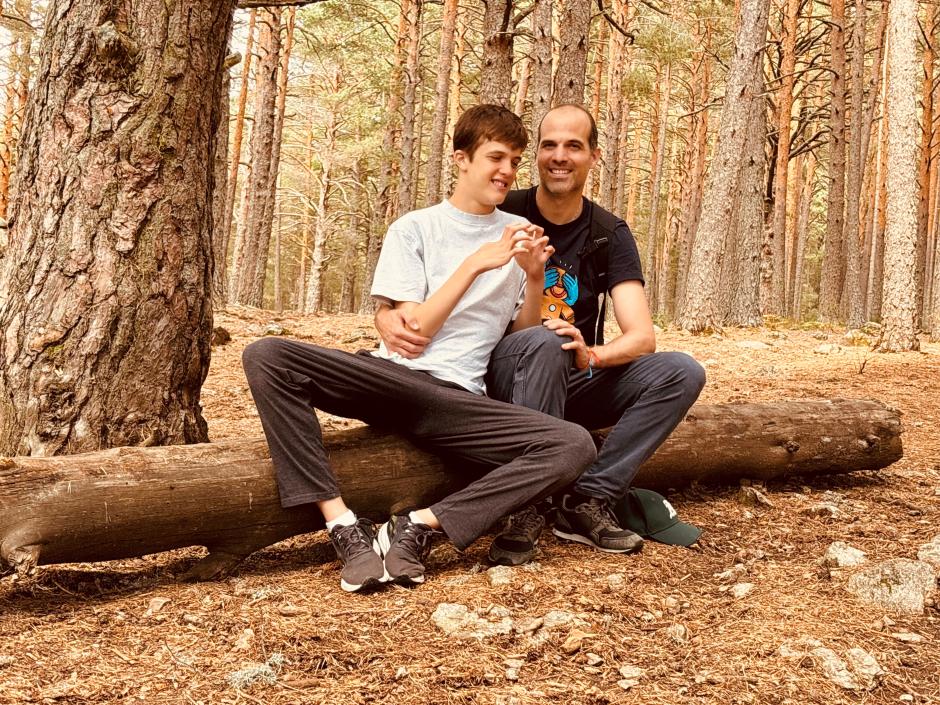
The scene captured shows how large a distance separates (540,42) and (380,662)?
316 inches

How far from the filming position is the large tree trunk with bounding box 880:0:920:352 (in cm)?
917

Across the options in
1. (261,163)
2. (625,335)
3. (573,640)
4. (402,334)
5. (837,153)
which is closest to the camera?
(573,640)

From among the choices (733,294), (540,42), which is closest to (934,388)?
(540,42)

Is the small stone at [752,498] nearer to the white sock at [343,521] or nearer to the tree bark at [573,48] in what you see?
the white sock at [343,521]

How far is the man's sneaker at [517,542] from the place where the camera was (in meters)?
3.04

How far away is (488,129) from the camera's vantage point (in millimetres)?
3119

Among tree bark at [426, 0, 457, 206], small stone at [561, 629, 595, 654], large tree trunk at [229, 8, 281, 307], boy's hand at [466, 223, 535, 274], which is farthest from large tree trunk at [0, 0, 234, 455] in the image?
tree bark at [426, 0, 457, 206]

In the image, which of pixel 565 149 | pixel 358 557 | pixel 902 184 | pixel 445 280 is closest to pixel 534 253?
pixel 445 280

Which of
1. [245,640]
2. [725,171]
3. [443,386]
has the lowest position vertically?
[245,640]

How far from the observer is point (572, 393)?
3.57 metres

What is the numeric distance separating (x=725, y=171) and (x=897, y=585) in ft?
30.3

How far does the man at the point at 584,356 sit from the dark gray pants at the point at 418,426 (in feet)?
0.60

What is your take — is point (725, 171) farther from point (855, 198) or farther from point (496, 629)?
point (496, 629)

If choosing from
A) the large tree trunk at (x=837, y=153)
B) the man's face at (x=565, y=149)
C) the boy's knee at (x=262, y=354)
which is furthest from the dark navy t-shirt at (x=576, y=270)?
the large tree trunk at (x=837, y=153)
